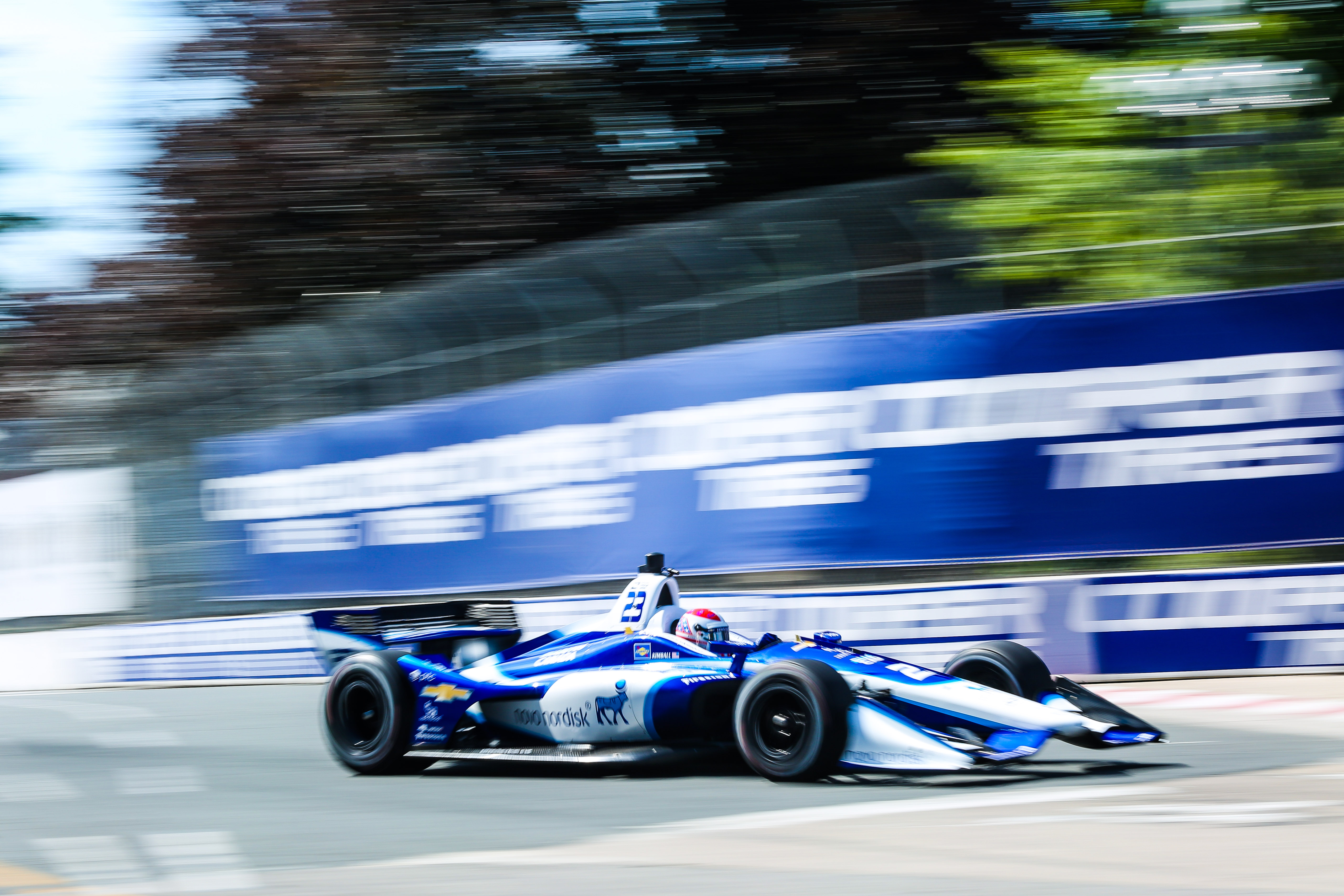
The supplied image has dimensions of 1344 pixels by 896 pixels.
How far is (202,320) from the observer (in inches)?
866

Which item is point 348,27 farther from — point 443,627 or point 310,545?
point 443,627

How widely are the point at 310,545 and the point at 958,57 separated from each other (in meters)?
8.48

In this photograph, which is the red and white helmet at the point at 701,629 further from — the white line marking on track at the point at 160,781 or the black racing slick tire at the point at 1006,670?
the white line marking on track at the point at 160,781

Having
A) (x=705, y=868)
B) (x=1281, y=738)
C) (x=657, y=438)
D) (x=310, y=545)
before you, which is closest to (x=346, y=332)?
(x=310, y=545)

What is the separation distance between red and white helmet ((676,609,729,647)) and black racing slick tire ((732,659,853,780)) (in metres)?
0.50

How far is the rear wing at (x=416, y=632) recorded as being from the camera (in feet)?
25.2

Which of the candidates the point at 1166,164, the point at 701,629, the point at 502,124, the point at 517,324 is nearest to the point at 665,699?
the point at 701,629

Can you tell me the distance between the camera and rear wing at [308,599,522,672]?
7.70 metres

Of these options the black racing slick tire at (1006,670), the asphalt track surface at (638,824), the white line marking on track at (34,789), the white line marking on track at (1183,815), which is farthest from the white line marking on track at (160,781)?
the white line marking on track at (1183,815)

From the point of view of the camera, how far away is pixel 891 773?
6.15 meters

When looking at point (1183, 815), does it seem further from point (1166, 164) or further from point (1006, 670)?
point (1166, 164)

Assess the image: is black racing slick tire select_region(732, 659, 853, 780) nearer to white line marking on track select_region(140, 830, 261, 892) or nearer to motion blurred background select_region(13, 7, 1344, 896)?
motion blurred background select_region(13, 7, 1344, 896)

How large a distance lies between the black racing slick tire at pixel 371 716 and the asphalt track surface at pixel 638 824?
0.10m

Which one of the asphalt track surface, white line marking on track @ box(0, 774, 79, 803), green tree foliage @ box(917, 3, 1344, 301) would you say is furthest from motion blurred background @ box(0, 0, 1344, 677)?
white line marking on track @ box(0, 774, 79, 803)
